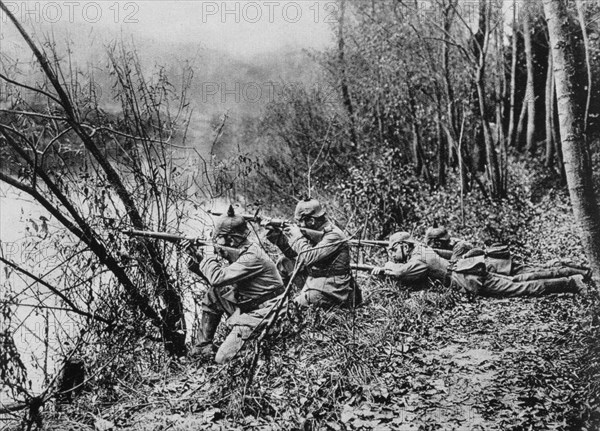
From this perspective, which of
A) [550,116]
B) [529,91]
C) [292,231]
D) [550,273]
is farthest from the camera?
[529,91]

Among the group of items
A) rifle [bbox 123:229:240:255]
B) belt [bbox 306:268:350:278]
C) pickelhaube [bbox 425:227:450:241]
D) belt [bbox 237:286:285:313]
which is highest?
rifle [bbox 123:229:240:255]

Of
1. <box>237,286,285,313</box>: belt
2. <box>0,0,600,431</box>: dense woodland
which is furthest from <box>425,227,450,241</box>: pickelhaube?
<box>237,286,285,313</box>: belt

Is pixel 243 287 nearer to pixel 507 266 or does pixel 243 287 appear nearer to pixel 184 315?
pixel 184 315

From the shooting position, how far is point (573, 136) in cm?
439

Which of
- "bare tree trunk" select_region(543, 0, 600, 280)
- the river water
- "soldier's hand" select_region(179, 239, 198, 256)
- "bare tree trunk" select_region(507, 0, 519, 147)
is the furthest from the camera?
"bare tree trunk" select_region(507, 0, 519, 147)

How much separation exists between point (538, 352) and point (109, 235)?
4858 mm

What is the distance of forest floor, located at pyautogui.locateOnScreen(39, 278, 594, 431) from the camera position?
441 centimetres

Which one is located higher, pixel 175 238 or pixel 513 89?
pixel 513 89

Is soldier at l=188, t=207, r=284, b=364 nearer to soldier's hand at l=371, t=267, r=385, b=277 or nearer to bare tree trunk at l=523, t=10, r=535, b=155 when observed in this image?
soldier's hand at l=371, t=267, r=385, b=277

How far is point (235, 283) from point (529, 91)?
569 inches

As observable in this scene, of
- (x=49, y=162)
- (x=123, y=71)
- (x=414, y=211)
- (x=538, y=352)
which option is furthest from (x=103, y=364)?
(x=414, y=211)

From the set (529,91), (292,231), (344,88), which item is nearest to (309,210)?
(292,231)

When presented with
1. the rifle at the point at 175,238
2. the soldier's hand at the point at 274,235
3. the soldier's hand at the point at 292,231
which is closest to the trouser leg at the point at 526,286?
the soldier's hand at the point at 292,231

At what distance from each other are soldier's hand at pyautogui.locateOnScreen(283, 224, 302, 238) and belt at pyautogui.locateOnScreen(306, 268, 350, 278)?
0.53 m
